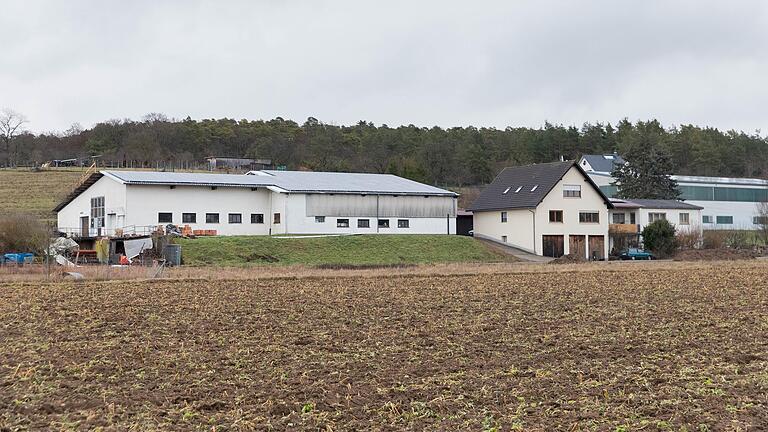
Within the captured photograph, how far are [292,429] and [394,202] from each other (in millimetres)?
41837

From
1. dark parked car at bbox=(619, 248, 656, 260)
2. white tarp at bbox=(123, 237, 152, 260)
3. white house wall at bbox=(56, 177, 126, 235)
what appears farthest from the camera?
dark parked car at bbox=(619, 248, 656, 260)

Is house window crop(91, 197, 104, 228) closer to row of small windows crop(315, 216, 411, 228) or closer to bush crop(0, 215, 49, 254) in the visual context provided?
bush crop(0, 215, 49, 254)

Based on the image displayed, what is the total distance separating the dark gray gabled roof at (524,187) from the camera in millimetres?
48938

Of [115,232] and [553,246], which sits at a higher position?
[115,232]

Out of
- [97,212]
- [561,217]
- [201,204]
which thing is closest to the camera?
[201,204]

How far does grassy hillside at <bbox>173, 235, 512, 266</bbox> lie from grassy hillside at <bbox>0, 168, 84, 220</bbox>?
21884 mm

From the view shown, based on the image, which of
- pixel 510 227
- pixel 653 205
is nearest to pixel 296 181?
pixel 510 227

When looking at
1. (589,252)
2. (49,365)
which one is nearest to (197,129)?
(589,252)

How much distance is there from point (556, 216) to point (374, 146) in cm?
4104

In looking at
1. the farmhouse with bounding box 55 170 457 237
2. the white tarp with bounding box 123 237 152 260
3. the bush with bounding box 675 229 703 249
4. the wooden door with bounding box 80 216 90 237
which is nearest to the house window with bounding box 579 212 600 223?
the bush with bounding box 675 229 703 249

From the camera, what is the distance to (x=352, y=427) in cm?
794

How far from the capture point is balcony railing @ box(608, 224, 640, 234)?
171 ft

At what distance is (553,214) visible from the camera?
48.9 meters

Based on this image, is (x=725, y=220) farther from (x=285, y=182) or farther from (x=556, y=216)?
(x=285, y=182)
